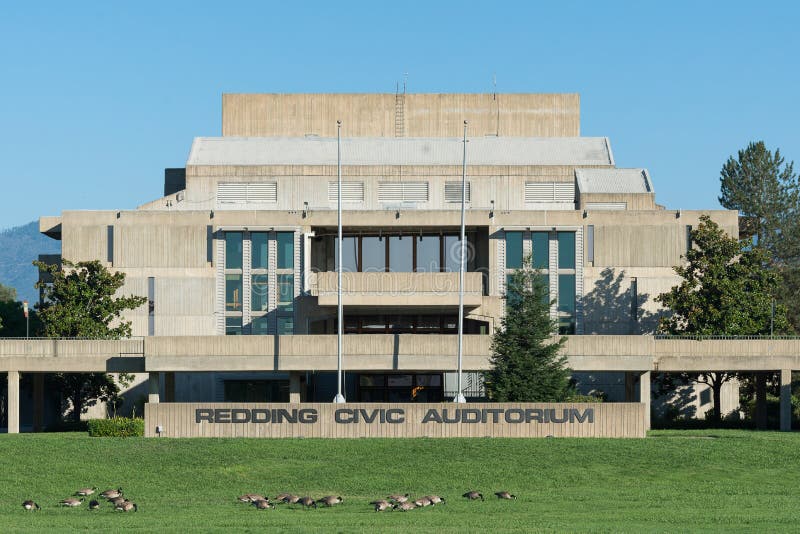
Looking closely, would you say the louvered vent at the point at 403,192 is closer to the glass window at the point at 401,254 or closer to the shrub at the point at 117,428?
the glass window at the point at 401,254

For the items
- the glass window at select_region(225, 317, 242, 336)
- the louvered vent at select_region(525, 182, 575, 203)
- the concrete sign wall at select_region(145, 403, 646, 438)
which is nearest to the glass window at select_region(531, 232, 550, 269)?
the louvered vent at select_region(525, 182, 575, 203)

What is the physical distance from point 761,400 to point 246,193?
28.3m

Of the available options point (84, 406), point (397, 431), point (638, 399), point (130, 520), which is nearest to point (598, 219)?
point (638, 399)

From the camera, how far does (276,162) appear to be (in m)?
73.1

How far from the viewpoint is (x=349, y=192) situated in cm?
7100

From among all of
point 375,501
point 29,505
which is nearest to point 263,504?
point 375,501

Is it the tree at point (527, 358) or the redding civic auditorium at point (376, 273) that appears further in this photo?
the redding civic auditorium at point (376, 273)

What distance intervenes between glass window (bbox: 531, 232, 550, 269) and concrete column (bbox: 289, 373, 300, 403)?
14.8 m

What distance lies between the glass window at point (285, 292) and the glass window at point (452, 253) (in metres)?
7.69

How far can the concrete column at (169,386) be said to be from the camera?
58.9 metres

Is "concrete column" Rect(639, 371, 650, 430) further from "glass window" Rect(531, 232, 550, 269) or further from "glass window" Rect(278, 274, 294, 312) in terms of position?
"glass window" Rect(278, 274, 294, 312)

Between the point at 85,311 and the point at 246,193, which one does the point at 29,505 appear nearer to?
the point at 85,311

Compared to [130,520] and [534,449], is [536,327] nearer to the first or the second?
[534,449]

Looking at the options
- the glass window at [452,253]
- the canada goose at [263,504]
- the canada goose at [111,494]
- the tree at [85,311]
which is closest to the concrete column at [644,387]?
the glass window at [452,253]
